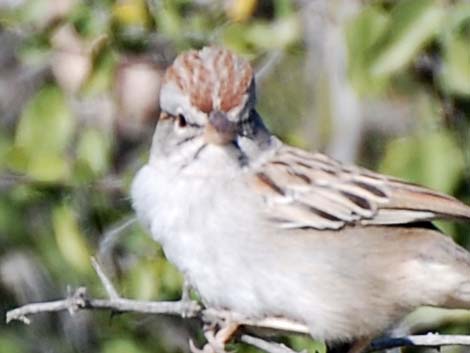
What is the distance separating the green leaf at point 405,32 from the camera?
5.32 metres

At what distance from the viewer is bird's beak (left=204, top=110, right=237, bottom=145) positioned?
465 cm

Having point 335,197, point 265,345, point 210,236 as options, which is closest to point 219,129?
point 210,236

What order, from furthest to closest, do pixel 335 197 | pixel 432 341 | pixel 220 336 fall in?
pixel 335 197, pixel 220 336, pixel 432 341

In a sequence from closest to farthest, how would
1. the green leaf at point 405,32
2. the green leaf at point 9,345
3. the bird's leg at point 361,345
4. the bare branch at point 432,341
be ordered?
1. the bare branch at point 432,341
2. the bird's leg at point 361,345
3. the green leaf at point 405,32
4. the green leaf at point 9,345

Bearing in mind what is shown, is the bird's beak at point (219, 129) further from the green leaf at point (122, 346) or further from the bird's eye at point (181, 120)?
the green leaf at point (122, 346)

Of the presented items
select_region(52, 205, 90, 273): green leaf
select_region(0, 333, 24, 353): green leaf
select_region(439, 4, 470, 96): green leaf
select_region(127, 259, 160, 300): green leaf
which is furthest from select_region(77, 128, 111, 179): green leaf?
select_region(439, 4, 470, 96): green leaf

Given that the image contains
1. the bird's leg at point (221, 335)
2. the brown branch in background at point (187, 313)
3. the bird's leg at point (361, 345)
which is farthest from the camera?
the bird's leg at point (361, 345)

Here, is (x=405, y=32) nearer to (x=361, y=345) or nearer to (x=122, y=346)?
(x=361, y=345)

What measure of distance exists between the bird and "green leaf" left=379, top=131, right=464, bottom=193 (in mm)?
594

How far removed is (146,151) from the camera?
597 centimetres

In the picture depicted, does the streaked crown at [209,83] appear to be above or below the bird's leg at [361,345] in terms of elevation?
above

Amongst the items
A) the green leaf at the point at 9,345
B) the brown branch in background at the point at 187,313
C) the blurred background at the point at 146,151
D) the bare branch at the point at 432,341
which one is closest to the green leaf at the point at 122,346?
the blurred background at the point at 146,151

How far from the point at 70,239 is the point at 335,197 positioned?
1061 millimetres

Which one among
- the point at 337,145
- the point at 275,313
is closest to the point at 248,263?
the point at 275,313
